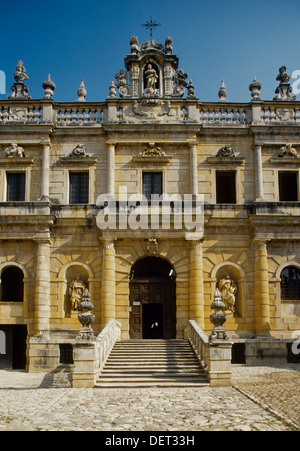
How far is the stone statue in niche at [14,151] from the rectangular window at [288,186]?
1284 cm

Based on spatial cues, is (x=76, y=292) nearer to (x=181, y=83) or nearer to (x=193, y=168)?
(x=193, y=168)

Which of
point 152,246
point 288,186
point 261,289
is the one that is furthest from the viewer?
point 288,186

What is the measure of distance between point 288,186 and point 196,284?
6.98 m

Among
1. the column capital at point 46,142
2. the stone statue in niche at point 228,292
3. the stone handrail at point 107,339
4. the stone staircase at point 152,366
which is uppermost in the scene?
the column capital at point 46,142

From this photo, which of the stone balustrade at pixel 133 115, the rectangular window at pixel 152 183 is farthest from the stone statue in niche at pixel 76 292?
the stone balustrade at pixel 133 115

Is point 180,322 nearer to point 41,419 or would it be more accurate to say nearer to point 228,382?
point 228,382

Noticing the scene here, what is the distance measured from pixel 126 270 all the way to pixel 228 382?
8.75 meters

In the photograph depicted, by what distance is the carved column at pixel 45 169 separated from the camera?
987 inches

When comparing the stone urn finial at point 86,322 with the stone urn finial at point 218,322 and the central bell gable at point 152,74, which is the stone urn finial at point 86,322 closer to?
the stone urn finial at point 218,322

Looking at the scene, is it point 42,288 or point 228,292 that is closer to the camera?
point 42,288

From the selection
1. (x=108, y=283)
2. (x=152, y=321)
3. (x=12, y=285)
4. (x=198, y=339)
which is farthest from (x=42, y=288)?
(x=198, y=339)

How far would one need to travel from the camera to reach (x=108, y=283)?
78.9 feet

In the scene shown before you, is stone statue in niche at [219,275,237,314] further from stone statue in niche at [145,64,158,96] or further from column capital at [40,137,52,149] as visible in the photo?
column capital at [40,137,52,149]

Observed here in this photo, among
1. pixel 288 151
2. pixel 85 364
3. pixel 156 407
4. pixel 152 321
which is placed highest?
pixel 288 151
